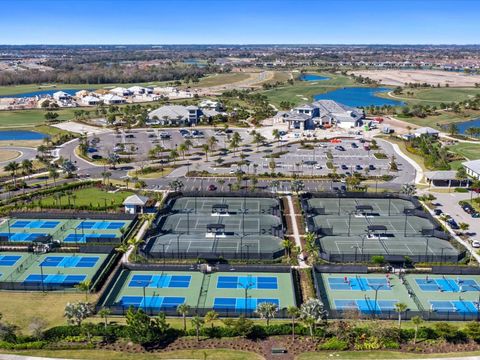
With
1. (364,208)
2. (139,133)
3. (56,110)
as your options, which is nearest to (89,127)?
(139,133)

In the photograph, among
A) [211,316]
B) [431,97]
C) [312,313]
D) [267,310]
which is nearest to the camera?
[312,313]

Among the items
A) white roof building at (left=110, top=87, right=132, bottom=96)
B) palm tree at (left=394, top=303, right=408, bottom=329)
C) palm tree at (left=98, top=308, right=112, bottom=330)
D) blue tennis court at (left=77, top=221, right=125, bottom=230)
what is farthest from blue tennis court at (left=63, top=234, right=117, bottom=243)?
white roof building at (left=110, top=87, right=132, bottom=96)

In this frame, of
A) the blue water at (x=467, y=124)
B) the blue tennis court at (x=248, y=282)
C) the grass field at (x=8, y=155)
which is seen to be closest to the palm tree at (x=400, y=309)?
the blue tennis court at (x=248, y=282)

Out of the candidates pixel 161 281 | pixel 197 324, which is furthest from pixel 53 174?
pixel 197 324

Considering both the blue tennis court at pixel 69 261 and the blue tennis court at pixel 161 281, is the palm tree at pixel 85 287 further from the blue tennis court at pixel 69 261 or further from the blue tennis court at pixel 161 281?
the blue tennis court at pixel 69 261

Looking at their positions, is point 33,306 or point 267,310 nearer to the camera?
point 267,310

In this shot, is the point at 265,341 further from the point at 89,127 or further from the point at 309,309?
the point at 89,127

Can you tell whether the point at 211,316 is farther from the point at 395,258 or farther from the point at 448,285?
the point at 448,285
